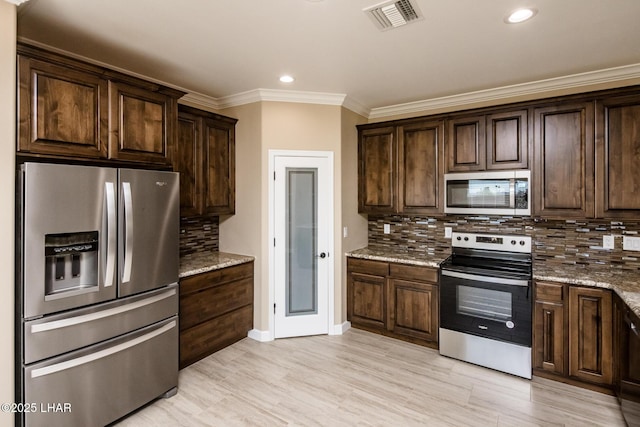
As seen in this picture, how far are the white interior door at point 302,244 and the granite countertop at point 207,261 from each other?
443 millimetres

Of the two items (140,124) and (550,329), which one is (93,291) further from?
(550,329)

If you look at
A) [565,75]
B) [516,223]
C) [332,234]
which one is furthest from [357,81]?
[516,223]

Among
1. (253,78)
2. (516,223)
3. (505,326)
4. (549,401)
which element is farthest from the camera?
(516,223)

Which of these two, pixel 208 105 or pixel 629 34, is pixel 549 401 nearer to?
pixel 629 34

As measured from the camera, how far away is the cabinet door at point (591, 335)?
101 inches

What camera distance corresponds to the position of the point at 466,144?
3.42 m

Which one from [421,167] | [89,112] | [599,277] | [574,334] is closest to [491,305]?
[574,334]

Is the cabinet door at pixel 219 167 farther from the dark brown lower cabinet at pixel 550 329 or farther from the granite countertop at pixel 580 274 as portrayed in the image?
the dark brown lower cabinet at pixel 550 329

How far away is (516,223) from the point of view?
3.46 m

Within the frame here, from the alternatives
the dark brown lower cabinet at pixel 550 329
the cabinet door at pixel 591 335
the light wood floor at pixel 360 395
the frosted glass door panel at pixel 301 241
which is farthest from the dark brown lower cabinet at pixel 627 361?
the frosted glass door panel at pixel 301 241

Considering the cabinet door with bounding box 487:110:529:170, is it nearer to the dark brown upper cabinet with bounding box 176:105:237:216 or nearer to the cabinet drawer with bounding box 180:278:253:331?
the dark brown upper cabinet with bounding box 176:105:237:216

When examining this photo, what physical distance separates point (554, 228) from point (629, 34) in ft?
5.65

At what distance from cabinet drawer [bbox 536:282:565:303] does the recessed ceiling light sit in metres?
2.07

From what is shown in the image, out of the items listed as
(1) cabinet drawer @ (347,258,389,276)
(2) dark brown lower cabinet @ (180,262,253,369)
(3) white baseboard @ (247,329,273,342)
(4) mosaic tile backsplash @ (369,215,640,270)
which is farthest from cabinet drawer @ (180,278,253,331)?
(4) mosaic tile backsplash @ (369,215,640,270)
